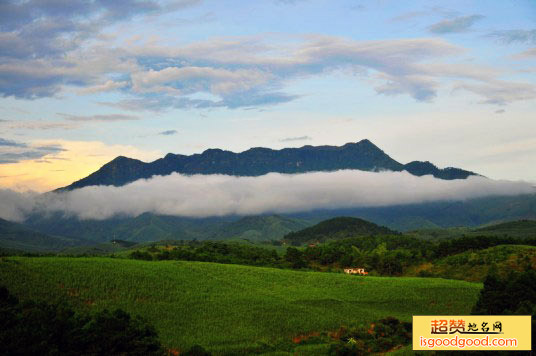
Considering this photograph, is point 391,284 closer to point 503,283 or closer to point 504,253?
point 503,283

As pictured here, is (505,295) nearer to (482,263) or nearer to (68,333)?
(68,333)

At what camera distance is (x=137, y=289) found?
94.8 meters

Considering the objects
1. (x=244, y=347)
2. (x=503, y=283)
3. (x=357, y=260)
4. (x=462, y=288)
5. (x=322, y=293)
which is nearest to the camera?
(x=244, y=347)

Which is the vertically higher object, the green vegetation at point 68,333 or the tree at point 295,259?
the green vegetation at point 68,333

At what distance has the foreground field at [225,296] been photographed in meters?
80.1

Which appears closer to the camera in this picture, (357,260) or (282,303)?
(282,303)

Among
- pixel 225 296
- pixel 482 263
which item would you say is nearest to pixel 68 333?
pixel 225 296

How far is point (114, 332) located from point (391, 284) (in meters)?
68.8

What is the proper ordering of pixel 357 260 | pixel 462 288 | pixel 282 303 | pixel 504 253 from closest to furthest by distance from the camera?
pixel 282 303 → pixel 462 288 → pixel 504 253 → pixel 357 260

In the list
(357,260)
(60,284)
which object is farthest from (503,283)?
(357,260)

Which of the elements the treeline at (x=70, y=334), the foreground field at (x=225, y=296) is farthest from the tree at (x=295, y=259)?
the treeline at (x=70, y=334)

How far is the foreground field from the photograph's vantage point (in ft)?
263

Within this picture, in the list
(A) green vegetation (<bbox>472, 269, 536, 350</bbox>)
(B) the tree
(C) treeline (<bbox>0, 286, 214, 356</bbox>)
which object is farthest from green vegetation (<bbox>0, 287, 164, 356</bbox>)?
(B) the tree

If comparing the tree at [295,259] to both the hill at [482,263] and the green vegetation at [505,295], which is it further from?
the green vegetation at [505,295]
